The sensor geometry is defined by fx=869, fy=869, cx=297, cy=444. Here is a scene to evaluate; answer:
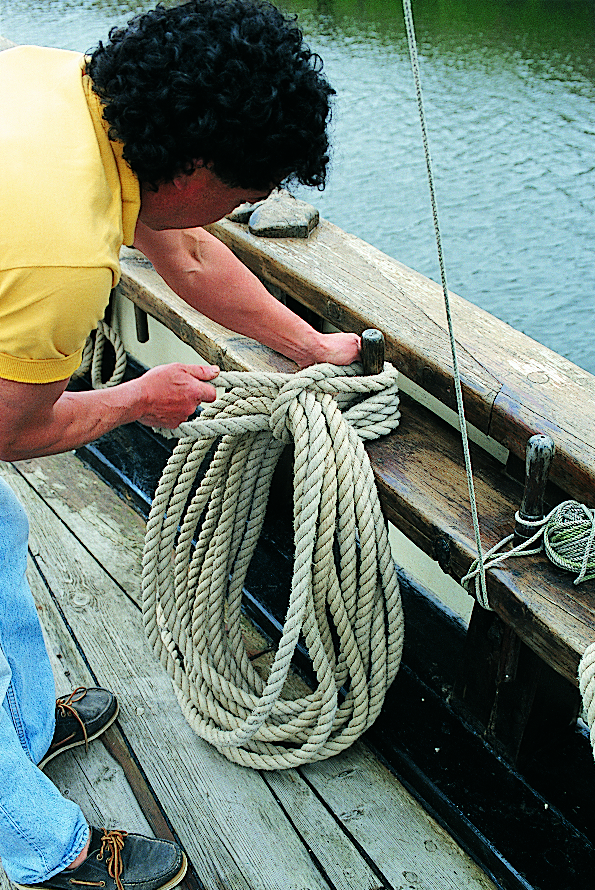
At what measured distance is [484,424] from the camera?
158 cm

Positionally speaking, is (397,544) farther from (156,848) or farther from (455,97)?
(455,97)

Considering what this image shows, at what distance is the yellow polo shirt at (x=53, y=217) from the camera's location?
1025mm

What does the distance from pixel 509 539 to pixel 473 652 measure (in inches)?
12.9

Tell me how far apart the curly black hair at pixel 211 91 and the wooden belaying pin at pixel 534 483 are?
0.54 m

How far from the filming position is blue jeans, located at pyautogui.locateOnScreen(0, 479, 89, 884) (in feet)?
4.28

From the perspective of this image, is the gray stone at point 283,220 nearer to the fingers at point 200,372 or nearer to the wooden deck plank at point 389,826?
the fingers at point 200,372

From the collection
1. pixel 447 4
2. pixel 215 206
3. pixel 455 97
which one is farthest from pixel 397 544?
pixel 447 4

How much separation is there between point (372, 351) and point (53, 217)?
75cm

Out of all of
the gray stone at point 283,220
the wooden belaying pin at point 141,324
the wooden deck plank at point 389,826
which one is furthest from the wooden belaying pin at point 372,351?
the wooden belaying pin at point 141,324

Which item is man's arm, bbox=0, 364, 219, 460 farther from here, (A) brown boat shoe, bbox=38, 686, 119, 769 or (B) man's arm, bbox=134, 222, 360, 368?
(A) brown boat shoe, bbox=38, 686, 119, 769

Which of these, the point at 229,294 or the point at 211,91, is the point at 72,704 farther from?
the point at 211,91

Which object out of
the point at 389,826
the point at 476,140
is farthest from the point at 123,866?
the point at 476,140

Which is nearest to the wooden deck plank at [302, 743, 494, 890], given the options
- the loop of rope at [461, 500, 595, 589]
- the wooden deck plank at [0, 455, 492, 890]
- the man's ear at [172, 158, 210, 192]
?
the wooden deck plank at [0, 455, 492, 890]

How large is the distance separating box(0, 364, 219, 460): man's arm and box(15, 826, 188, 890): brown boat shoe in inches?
26.7
